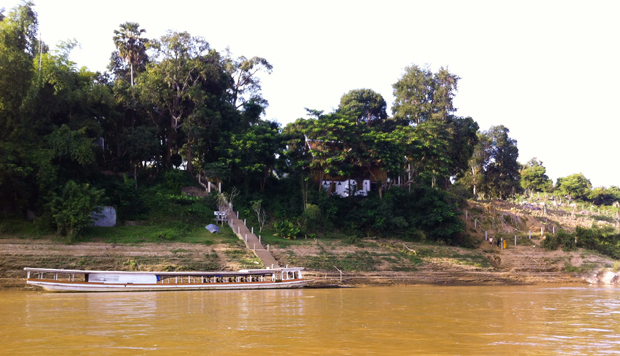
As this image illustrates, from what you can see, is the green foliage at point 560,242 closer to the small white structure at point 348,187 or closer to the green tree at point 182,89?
the small white structure at point 348,187

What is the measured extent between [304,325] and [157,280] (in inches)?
524

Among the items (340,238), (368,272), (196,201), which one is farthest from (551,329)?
(196,201)

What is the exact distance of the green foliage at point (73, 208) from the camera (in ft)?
90.2

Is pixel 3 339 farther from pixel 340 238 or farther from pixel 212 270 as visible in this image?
pixel 340 238

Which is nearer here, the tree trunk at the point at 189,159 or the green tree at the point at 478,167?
the tree trunk at the point at 189,159

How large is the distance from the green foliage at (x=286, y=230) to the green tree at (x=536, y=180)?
162 feet

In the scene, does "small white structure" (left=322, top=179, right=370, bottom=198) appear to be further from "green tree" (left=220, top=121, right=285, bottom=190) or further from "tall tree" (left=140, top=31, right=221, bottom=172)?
"tall tree" (left=140, top=31, right=221, bottom=172)

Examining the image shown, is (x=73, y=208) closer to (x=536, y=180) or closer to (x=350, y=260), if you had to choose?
(x=350, y=260)

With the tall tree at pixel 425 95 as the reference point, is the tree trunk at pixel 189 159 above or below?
below

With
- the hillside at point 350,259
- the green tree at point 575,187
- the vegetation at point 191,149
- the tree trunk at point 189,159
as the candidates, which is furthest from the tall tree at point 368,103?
the green tree at point 575,187

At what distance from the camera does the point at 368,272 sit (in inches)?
1192

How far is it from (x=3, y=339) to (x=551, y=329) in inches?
557

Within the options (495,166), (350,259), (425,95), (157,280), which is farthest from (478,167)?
(157,280)

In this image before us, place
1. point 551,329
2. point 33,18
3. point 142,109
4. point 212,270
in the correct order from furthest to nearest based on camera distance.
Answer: point 142,109, point 33,18, point 212,270, point 551,329
